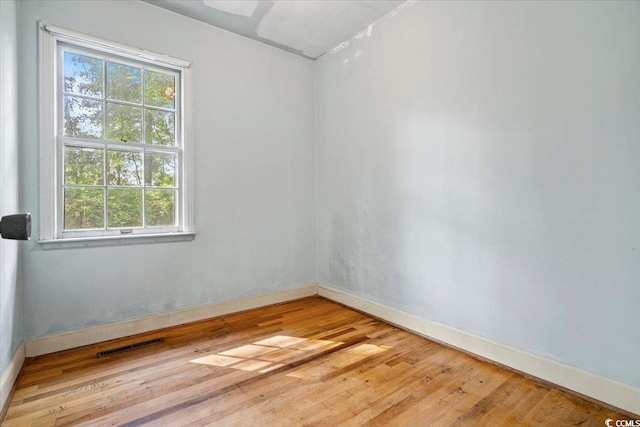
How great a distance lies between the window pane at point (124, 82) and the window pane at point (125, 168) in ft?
1.62

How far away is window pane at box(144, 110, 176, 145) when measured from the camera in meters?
2.80

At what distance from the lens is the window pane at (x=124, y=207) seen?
8.61 ft

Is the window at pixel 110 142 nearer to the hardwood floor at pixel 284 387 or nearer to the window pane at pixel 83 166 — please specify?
the window pane at pixel 83 166

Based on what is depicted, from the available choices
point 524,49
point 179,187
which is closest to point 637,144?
point 524,49

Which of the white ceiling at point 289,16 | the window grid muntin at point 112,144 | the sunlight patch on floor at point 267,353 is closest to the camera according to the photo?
the sunlight patch on floor at point 267,353

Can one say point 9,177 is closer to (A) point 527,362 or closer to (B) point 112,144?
(B) point 112,144

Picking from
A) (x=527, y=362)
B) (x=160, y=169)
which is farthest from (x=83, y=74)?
(x=527, y=362)

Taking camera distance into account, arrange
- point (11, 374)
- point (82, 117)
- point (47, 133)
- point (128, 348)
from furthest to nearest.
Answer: point (82, 117) < point (128, 348) < point (47, 133) < point (11, 374)

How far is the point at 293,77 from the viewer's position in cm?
367

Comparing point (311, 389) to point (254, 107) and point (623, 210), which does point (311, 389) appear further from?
point (254, 107)

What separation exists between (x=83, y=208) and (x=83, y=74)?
1.13 m

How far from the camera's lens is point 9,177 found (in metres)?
1.92

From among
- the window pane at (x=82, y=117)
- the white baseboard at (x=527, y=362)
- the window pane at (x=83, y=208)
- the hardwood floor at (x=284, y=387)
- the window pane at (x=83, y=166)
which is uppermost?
the window pane at (x=82, y=117)

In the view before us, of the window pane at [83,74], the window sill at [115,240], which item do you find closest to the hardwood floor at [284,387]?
the window sill at [115,240]
